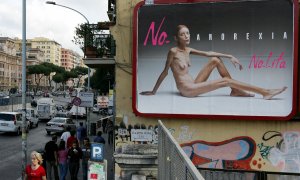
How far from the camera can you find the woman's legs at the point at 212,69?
11489mm

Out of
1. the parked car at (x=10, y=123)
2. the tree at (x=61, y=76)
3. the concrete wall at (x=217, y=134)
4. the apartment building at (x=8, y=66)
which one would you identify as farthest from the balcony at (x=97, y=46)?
the tree at (x=61, y=76)

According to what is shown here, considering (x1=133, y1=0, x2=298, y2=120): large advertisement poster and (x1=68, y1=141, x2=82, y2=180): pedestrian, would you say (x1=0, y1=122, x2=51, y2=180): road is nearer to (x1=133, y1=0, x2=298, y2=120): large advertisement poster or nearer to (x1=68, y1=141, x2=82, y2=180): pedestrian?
(x1=68, y1=141, x2=82, y2=180): pedestrian

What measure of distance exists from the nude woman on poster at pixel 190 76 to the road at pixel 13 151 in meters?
6.33

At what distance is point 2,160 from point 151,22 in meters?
9.71

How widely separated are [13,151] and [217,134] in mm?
11989

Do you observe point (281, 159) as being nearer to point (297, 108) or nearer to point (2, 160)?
point (297, 108)

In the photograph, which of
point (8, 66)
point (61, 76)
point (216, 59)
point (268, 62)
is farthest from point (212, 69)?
point (8, 66)

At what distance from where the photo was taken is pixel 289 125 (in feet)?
37.2

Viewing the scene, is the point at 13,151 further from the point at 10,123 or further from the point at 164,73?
the point at 164,73

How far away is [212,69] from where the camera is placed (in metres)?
11.7

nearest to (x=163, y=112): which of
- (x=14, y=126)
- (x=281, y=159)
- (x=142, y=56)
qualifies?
(x=142, y=56)

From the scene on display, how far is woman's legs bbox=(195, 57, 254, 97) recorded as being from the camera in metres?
11.5

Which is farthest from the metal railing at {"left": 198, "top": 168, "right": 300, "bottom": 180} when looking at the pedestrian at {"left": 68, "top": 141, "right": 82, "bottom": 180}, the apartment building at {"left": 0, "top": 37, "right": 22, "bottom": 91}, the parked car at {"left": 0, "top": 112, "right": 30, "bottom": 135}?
the apartment building at {"left": 0, "top": 37, "right": 22, "bottom": 91}

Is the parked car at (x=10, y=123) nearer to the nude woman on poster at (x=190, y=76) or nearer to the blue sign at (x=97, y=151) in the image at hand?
the nude woman on poster at (x=190, y=76)
